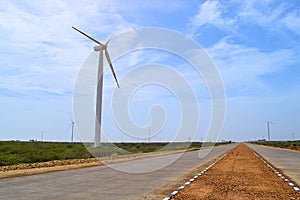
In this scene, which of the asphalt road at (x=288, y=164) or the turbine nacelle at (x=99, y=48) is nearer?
the asphalt road at (x=288, y=164)

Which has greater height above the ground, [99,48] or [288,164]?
[99,48]

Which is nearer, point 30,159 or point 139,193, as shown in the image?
point 139,193

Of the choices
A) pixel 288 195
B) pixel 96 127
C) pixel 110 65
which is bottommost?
pixel 288 195

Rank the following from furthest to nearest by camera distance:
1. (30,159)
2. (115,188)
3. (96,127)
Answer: (96,127), (30,159), (115,188)

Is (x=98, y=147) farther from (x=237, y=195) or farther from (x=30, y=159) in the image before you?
(x=237, y=195)

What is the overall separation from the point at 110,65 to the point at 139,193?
A: 38.2 meters

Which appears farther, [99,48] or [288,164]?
[99,48]

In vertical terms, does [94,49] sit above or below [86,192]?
above

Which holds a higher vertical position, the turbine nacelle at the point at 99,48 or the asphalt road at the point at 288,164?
the turbine nacelle at the point at 99,48

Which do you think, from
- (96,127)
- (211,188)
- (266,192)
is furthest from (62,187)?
(96,127)

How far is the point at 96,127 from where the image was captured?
46.1m

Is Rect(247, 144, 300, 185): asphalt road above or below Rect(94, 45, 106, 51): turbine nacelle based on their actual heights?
below

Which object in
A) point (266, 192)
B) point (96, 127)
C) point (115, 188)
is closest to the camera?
point (266, 192)

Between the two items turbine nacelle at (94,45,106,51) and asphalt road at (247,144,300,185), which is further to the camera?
turbine nacelle at (94,45,106,51)
